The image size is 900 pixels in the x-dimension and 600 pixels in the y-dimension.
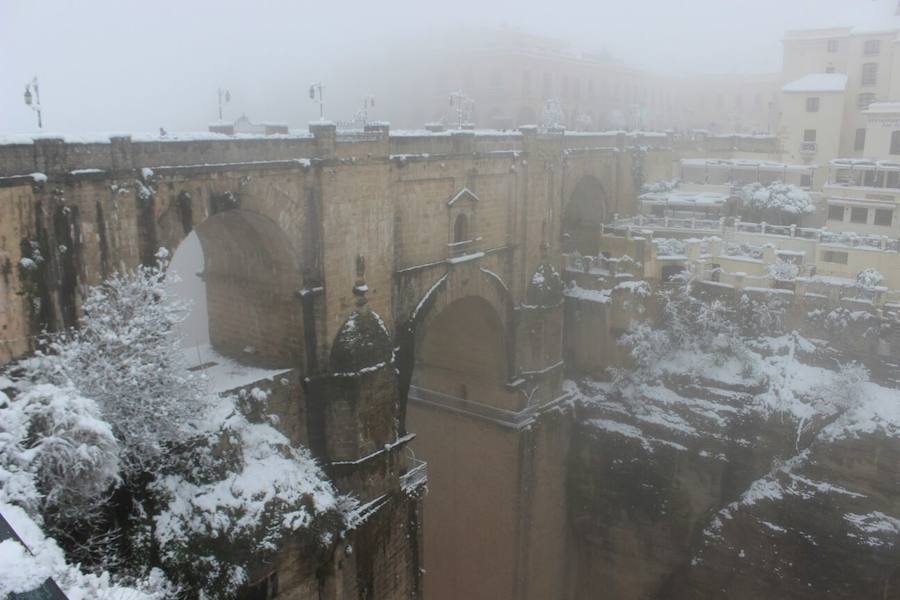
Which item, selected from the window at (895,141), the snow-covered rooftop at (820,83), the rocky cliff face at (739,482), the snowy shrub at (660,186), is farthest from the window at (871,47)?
the rocky cliff face at (739,482)

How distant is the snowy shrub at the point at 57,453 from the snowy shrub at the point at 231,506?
5.95 feet

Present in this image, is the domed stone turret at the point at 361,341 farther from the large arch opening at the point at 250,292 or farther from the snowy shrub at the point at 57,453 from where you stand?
the snowy shrub at the point at 57,453

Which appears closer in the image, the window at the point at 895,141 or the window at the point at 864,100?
the window at the point at 895,141

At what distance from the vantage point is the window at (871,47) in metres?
37.8

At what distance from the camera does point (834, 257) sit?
87.9 ft

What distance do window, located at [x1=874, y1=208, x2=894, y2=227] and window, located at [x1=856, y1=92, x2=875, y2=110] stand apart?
11333mm

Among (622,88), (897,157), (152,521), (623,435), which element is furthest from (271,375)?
(622,88)

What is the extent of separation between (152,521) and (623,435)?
1783 centimetres

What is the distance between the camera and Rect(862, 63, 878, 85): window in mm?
37875

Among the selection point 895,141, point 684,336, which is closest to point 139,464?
point 684,336

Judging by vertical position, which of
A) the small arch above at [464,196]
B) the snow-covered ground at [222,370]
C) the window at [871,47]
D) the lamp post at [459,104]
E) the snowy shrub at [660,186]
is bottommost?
the snow-covered ground at [222,370]

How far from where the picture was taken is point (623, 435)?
26359 millimetres

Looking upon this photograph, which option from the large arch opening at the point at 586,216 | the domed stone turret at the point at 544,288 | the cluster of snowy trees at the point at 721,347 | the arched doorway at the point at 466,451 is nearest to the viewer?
Result: the cluster of snowy trees at the point at 721,347

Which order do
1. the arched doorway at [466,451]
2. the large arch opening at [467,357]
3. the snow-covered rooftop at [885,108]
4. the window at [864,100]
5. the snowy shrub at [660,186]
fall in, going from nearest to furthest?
1. the large arch opening at [467,357]
2. the arched doorway at [466,451]
3. the snow-covered rooftop at [885,108]
4. the snowy shrub at [660,186]
5. the window at [864,100]
